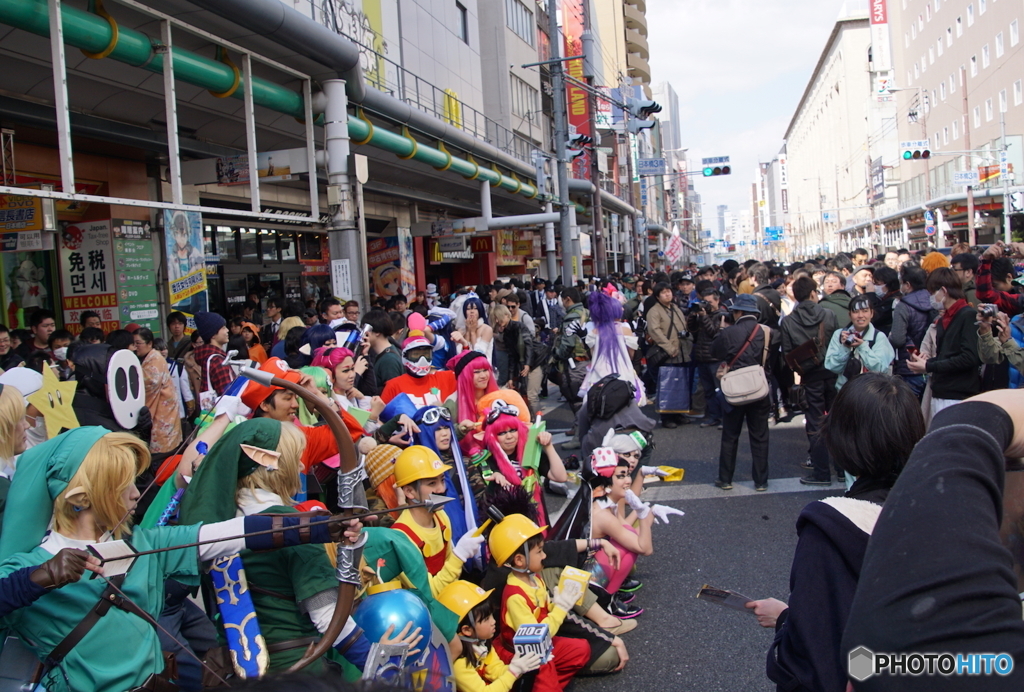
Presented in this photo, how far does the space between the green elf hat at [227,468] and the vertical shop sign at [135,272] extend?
8.28 metres

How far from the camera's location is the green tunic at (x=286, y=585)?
2.71 metres

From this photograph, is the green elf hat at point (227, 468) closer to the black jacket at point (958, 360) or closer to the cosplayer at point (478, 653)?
the cosplayer at point (478, 653)

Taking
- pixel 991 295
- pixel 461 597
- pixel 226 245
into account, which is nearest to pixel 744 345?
pixel 991 295

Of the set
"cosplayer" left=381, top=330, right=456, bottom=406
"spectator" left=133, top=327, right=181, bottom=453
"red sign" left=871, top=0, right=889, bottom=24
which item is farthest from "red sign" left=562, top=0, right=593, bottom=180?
"red sign" left=871, top=0, right=889, bottom=24

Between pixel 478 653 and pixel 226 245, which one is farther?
pixel 226 245

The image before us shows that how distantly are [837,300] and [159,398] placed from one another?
258 inches

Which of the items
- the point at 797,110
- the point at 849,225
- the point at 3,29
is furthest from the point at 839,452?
the point at 797,110

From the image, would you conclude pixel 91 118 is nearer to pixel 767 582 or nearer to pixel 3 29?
pixel 3 29

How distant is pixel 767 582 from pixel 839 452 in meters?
3.33

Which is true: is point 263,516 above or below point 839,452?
below

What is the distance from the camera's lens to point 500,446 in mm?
5242

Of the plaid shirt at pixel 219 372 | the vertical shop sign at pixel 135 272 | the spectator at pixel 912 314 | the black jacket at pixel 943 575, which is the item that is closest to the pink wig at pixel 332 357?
the plaid shirt at pixel 219 372

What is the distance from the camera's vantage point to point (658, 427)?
33.9 feet

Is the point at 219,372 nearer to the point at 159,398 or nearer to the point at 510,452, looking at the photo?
the point at 159,398
